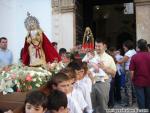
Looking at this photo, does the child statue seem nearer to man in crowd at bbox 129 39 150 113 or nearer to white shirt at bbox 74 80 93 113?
man in crowd at bbox 129 39 150 113

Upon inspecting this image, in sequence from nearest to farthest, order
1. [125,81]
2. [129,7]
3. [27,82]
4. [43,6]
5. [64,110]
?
[64,110] < [27,82] < [125,81] < [43,6] < [129,7]

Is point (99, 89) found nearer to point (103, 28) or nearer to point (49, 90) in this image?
point (49, 90)

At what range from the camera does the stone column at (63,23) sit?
12359 millimetres

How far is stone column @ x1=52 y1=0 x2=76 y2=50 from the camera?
40.5 ft

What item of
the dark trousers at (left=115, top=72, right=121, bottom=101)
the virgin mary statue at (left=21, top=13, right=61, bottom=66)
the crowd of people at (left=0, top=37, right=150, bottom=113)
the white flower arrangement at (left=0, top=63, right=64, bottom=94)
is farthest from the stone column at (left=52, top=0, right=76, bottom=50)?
the white flower arrangement at (left=0, top=63, right=64, bottom=94)

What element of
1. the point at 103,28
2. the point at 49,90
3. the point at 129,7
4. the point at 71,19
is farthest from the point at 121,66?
the point at 103,28

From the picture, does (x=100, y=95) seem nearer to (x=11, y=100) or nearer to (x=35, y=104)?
(x=11, y=100)

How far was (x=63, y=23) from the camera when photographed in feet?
41.1

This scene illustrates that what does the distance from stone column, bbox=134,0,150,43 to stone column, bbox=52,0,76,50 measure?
188cm

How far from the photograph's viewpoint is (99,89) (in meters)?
7.60

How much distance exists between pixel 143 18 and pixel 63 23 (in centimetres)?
233

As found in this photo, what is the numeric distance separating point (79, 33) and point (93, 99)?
18.3 ft

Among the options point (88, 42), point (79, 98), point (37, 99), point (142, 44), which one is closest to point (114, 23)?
point (88, 42)

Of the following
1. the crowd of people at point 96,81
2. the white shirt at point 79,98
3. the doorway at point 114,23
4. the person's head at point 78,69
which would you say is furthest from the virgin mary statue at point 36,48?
the doorway at point 114,23
